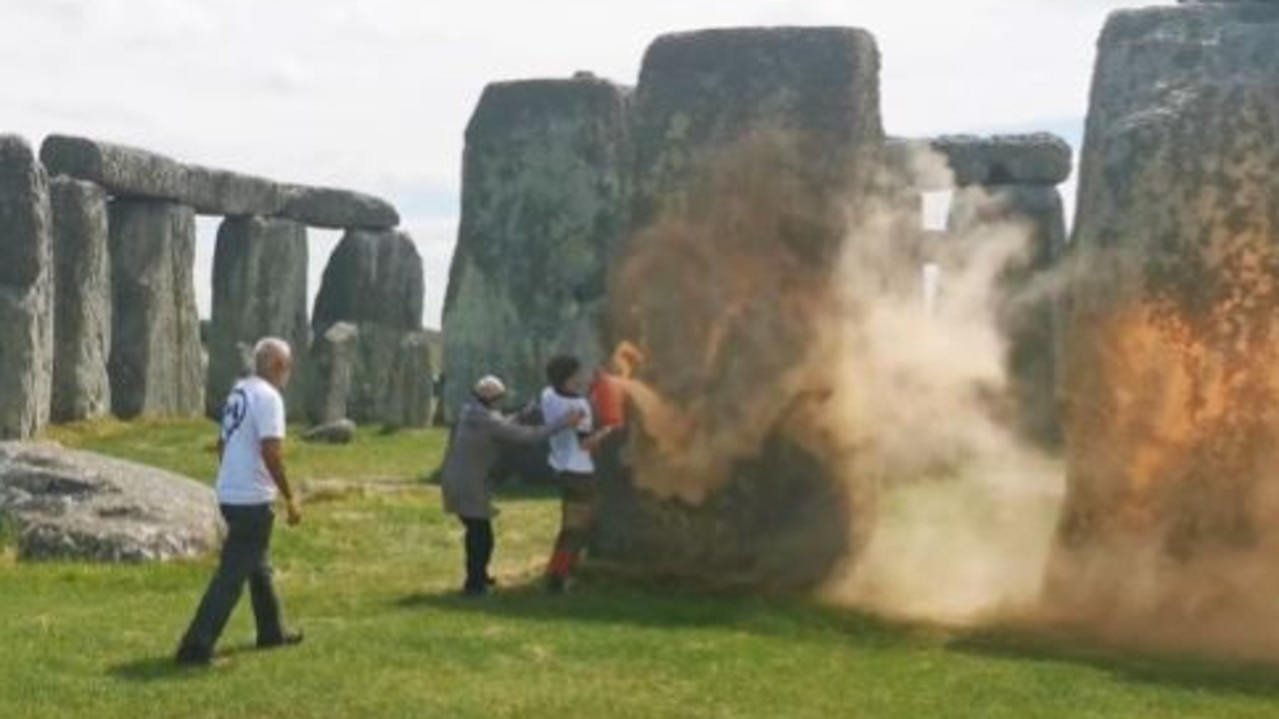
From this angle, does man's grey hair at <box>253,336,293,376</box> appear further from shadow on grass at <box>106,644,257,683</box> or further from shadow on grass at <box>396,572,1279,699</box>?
shadow on grass at <box>396,572,1279,699</box>

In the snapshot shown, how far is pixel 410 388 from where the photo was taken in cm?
3075

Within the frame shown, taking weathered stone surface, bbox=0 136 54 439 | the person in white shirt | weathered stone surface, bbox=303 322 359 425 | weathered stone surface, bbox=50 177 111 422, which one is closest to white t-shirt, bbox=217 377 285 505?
the person in white shirt

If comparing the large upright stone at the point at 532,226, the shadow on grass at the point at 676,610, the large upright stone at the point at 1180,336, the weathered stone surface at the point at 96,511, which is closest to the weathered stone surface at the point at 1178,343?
the large upright stone at the point at 1180,336

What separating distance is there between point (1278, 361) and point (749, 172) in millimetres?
3323

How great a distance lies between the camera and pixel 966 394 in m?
17.0

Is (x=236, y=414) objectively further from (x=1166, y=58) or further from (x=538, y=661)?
(x=1166, y=58)

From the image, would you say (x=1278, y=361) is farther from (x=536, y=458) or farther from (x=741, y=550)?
(x=536, y=458)

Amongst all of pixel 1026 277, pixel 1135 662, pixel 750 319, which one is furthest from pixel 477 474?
pixel 1026 277

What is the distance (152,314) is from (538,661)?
18.0 m

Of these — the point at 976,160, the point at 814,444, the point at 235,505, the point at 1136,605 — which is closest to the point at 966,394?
the point at 814,444

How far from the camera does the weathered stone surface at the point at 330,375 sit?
29.6m

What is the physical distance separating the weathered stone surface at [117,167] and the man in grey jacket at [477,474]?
14.5 m

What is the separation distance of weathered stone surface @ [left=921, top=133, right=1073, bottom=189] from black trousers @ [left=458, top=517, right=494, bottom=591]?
17.5 metres

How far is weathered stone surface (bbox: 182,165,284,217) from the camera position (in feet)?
94.8
